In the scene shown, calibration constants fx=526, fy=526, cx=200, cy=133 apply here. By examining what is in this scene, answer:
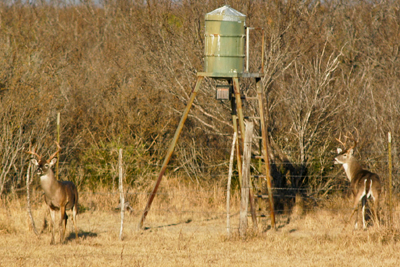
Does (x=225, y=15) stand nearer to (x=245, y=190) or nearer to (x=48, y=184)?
(x=245, y=190)

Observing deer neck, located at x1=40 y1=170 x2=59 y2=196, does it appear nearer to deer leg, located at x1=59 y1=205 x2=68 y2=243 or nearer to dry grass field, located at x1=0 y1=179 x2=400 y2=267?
deer leg, located at x1=59 y1=205 x2=68 y2=243

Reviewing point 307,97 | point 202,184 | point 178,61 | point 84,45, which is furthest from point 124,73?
point 84,45

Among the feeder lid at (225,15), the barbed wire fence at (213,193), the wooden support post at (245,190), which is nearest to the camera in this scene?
the wooden support post at (245,190)

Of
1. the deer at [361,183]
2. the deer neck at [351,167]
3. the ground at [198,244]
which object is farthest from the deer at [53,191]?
the deer neck at [351,167]

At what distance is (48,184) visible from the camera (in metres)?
9.35

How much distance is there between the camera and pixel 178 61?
13.4m

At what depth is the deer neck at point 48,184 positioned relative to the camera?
9336 mm

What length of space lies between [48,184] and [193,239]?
2794 millimetres

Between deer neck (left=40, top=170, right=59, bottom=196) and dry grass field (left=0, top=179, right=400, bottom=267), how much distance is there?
883mm

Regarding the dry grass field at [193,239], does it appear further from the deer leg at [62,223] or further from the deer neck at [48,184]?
the deer neck at [48,184]

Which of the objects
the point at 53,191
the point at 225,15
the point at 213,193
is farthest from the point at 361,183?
the point at 53,191

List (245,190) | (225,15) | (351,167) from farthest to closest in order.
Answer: (351,167) → (225,15) → (245,190)

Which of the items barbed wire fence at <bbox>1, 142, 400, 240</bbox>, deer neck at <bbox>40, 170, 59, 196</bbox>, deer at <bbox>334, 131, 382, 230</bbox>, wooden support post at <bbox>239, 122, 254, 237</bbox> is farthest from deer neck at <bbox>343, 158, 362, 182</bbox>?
deer neck at <bbox>40, 170, 59, 196</bbox>

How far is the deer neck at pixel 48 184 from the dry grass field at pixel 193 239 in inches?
34.8
